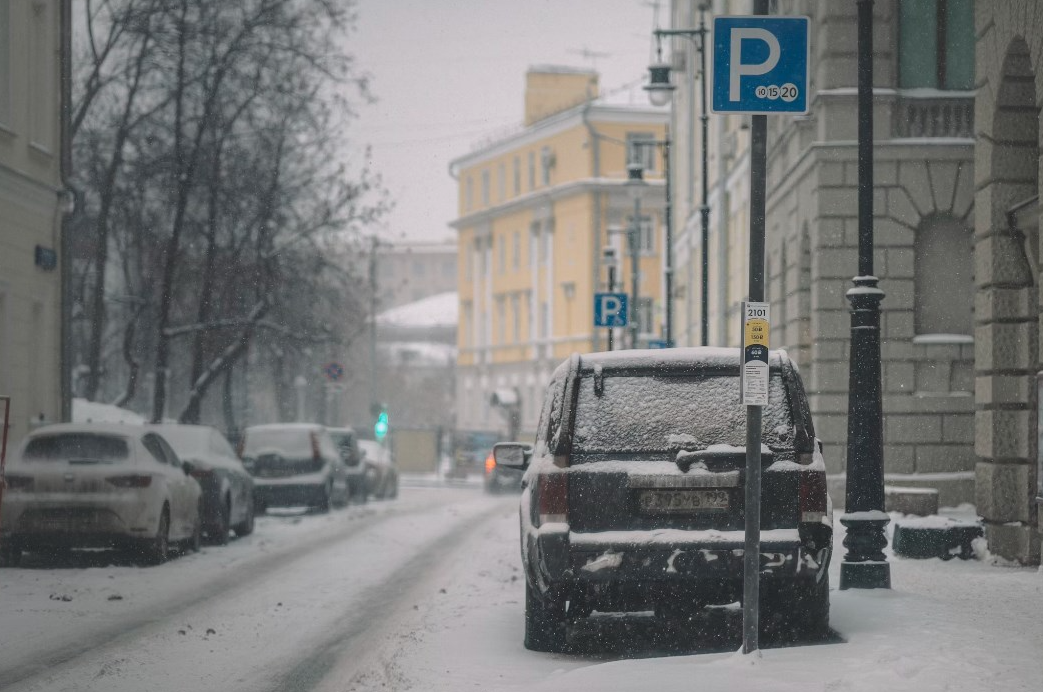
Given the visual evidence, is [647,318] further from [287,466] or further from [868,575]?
[868,575]

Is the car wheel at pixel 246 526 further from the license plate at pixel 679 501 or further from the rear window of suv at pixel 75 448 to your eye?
the license plate at pixel 679 501

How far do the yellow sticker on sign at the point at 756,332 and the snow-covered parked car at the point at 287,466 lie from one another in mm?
21874

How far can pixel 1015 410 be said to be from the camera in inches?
611

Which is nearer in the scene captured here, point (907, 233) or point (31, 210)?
point (907, 233)

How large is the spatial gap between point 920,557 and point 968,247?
9087 millimetres

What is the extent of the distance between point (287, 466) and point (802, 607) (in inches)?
813

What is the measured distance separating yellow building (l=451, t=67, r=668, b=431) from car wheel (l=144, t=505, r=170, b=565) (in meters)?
54.4

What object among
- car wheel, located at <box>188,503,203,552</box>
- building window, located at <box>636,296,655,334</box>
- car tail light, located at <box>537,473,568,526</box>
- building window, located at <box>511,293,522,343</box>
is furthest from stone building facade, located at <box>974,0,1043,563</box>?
building window, located at <box>511,293,522,343</box>

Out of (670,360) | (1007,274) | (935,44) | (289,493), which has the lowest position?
(289,493)

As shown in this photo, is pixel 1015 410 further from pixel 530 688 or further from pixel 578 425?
pixel 530 688

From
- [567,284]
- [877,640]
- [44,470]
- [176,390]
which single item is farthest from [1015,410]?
[567,284]

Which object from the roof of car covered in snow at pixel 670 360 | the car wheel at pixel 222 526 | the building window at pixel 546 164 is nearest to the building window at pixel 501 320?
the building window at pixel 546 164

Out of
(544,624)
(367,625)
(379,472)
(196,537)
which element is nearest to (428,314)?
(379,472)

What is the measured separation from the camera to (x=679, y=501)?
31.7 ft
